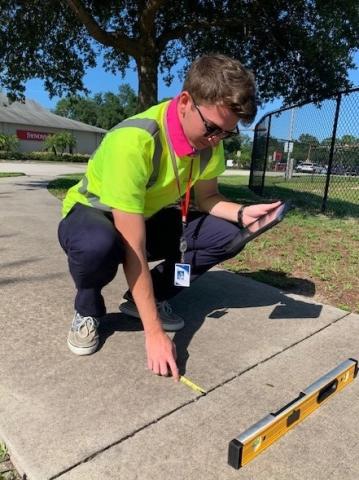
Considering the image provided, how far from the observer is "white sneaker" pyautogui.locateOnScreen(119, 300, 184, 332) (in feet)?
8.73

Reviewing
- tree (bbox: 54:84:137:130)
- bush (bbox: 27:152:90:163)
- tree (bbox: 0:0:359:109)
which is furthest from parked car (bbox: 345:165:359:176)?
tree (bbox: 54:84:137:130)

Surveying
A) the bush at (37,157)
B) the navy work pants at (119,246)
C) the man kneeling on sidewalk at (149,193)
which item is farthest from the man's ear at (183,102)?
the bush at (37,157)

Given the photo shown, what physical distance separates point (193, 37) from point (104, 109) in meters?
72.6

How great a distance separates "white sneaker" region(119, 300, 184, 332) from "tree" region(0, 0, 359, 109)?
6.93m

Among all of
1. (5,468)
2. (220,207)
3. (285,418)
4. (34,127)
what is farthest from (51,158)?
(285,418)

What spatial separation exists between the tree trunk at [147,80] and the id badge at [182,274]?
26.9 ft

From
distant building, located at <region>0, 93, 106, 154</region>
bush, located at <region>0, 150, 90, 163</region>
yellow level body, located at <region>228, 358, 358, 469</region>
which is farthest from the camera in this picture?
distant building, located at <region>0, 93, 106, 154</region>

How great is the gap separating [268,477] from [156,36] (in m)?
10.8

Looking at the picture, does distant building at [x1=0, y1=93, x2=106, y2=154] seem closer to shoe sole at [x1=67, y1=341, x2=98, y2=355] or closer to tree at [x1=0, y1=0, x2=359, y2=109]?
tree at [x1=0, y1=0, x2=359, y2=109]

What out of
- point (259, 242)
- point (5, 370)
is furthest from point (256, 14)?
point (5, 370)

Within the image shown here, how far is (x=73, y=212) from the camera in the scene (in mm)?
2396

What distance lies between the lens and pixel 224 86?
1984 mm

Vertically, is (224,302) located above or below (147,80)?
below

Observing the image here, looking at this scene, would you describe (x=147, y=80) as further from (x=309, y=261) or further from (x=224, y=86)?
(x=224, y=86)
